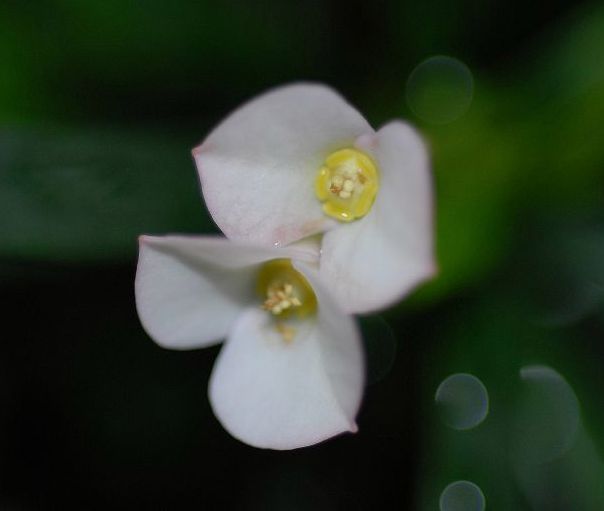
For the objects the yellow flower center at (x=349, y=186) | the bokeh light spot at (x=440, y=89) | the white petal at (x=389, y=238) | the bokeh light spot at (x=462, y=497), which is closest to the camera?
the white petal at (x=389, y=238)

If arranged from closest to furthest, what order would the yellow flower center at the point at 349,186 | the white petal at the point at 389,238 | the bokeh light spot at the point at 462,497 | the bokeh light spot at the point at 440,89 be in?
1. the white petal at the point at 389,238
2. the yellow flower center at the point at 349,186
3. the bokeh light spot at the point at 462,497
4. the bokeh light spot at the point at 440,89

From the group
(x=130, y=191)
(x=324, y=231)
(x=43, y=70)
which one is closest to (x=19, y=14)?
(x=43, y=70)

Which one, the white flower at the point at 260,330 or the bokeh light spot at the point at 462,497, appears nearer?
the white flower at the point at 260,330

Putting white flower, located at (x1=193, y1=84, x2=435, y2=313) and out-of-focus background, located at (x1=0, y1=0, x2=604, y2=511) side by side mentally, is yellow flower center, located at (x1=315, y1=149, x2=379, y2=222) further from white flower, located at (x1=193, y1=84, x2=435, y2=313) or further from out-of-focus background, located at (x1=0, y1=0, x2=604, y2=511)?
out-of-focus background, located at (x1=0, y1=0, x2=604, y2=511)

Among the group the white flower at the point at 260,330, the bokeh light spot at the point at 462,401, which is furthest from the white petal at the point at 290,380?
the bokeh light spot at the point at 462,401

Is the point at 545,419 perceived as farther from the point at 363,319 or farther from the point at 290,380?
the point at 290,380

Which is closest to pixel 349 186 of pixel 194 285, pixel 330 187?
pixel 330 187

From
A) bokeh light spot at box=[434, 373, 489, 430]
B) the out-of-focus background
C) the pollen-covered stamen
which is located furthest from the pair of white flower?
bokeh light spot at box=[434, 373, 489, 430]

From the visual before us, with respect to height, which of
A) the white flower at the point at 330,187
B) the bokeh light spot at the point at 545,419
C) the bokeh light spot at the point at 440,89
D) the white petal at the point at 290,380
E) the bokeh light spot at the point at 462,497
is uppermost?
the bokeh light spot at the point at 440,89

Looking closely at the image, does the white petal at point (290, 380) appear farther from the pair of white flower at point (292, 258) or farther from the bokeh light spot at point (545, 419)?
the bokeh light spot at point (545, 419)
